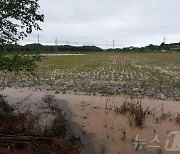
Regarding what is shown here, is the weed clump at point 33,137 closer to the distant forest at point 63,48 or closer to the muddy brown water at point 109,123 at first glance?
the muddy brown water at point 109,123

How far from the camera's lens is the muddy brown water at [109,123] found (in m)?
8.31

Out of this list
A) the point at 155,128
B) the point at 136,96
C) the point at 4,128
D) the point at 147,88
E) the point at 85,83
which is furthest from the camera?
the point at 85,83

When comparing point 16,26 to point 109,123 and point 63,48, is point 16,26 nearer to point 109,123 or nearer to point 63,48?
point 109,123

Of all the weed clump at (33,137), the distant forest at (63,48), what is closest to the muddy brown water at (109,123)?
the weed clump at (33,137)

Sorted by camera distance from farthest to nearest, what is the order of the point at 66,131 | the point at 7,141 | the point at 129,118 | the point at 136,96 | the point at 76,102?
the point at 136,96
the point at 76,102
the point at 129,118
the point at 66,131
the point at 7,141

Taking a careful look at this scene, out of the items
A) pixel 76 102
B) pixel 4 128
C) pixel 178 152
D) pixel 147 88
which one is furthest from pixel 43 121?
pixel 147 88

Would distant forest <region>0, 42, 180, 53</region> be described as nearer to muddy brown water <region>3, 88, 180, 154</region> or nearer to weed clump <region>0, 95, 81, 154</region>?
weed clump <region>0, 95, 81, 154</region>

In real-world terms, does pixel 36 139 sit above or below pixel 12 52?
below

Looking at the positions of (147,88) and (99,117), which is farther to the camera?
(147,88)

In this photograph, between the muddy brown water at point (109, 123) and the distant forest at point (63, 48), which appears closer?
the muddy brown water at point (109, 123)

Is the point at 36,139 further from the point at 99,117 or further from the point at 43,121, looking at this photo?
the point at 99,117

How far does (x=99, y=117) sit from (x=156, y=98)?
416 centimetres

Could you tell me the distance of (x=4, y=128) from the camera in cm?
830

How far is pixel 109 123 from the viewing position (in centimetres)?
1034
